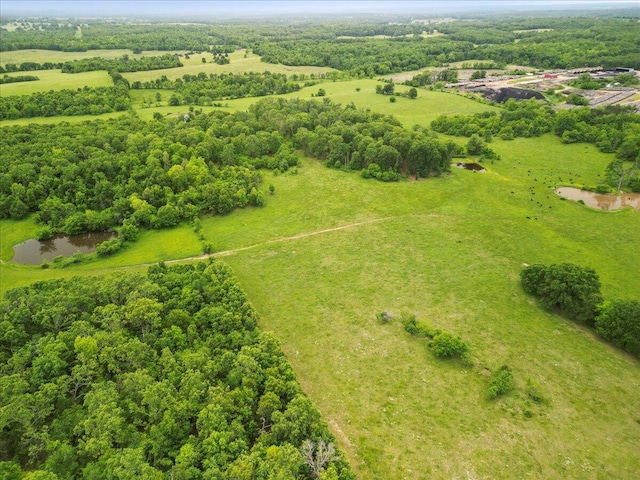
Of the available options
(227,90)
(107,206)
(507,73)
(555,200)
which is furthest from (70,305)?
(507,73)

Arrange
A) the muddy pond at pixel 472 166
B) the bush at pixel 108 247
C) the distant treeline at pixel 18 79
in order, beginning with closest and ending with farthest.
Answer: the bush at pixel 108 247 → the muddy pond at pixel 472 166 → the distant treeline at pixel 18 79

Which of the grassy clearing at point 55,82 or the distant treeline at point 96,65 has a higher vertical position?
the distant treeline at point 96,65

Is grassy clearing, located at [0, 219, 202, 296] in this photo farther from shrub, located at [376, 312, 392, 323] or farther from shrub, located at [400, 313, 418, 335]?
shrub, located at [400, 313, 418, 335]

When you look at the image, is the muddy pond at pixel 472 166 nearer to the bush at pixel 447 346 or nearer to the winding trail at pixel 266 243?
the winding trail at pixel 266 243

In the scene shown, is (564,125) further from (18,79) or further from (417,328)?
(18,79)

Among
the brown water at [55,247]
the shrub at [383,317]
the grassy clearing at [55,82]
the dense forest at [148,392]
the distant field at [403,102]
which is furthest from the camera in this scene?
the grassy clearing at [55,82]

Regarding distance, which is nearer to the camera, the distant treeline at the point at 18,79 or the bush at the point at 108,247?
the bush at the point at 108,247

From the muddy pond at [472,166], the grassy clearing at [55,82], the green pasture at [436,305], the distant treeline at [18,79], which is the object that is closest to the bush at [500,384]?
the green pasture at [436,305]

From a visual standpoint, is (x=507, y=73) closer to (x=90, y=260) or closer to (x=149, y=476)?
(x=90, y=260)
